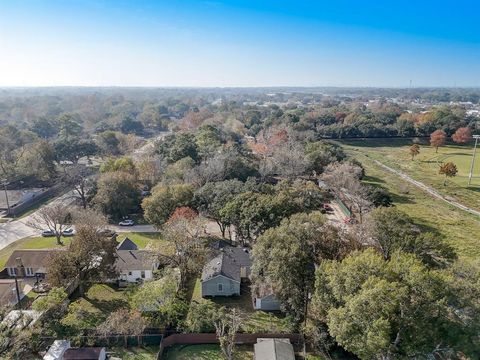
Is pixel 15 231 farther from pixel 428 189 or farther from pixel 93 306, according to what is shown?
pixel 428 189

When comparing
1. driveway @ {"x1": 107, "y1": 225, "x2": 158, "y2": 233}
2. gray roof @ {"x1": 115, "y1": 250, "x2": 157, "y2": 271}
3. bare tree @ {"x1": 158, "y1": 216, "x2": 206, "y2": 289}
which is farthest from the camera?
driveway @ {"x1": 107, "y1": 225, "x2": 158, "y2": 233}

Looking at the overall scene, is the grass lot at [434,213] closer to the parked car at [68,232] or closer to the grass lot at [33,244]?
the parked car at [68,232]

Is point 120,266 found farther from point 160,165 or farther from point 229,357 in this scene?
point 160,165

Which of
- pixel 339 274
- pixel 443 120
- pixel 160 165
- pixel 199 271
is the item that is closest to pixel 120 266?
pixel 199 271

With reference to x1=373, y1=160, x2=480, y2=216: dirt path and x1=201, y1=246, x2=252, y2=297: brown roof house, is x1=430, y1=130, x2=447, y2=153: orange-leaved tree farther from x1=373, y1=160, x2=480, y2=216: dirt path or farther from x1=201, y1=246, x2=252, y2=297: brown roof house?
x1=201, y1=246, x2=252, y2=297: brown roof house

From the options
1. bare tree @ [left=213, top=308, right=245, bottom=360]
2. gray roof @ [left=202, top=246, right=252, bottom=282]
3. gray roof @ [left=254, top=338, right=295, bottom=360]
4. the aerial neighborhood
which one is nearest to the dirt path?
the aerial neighborhood

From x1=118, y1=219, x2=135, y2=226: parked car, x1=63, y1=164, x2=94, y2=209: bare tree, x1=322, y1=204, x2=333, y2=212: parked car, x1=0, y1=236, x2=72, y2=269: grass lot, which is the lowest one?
x1=0, y1=236, x2=72, y2=269: grass lot

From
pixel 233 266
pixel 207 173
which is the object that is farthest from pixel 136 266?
pixel 207 173
